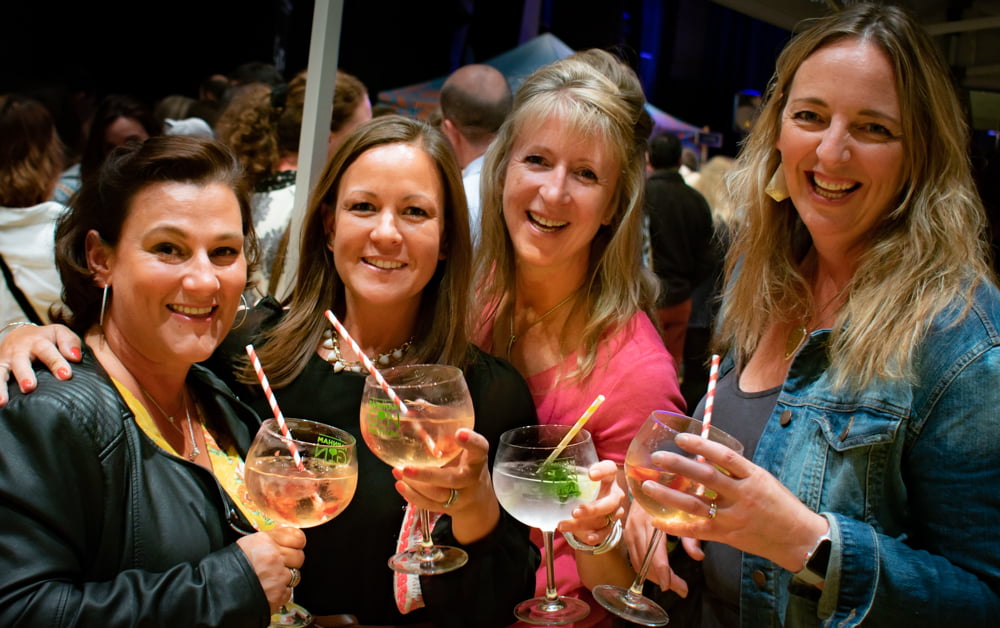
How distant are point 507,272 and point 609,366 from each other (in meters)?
0.52

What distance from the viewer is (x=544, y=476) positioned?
61.9 inches

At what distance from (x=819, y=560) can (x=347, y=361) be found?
1.16 meters

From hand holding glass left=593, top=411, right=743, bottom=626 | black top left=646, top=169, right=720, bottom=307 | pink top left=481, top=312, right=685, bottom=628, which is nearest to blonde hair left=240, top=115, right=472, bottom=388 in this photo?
pink top left=481, top=312, right=685, bottom=628

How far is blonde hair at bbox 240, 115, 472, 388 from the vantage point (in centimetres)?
204

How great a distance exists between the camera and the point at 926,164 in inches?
67.1

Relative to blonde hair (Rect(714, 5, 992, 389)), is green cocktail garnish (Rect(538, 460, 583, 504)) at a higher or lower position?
lower

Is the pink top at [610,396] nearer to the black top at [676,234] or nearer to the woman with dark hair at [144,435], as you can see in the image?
the woman with dark hair at [144,435]

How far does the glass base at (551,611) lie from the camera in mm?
1676

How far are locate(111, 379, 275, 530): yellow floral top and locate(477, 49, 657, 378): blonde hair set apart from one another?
0.91 m

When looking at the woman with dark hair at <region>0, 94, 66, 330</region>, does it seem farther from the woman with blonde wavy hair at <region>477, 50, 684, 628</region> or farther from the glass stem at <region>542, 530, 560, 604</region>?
the glass stem at <region>542, 530, 560, 604</region>

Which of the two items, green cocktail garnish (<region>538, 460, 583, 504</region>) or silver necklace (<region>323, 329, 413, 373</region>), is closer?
green cocktail garnish (<region>538, 460, 583, 504</region>)

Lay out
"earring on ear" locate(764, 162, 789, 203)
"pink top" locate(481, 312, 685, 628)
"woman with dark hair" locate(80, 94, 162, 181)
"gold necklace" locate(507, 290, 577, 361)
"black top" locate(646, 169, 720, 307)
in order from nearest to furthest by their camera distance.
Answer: "earring on ear" locate(764, 162, 789, 203)
"pink top" locate(481, 312, 685, 628)
"gold necklace" locate(507, 290, 577, 361)
"woman with dark hair" locate(80, 94, 162, 181)
"black top" locate(646, 169, 720, 307)

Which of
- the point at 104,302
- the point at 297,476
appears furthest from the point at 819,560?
the point at 104,302

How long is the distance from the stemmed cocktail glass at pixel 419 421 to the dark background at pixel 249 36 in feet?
26.9
